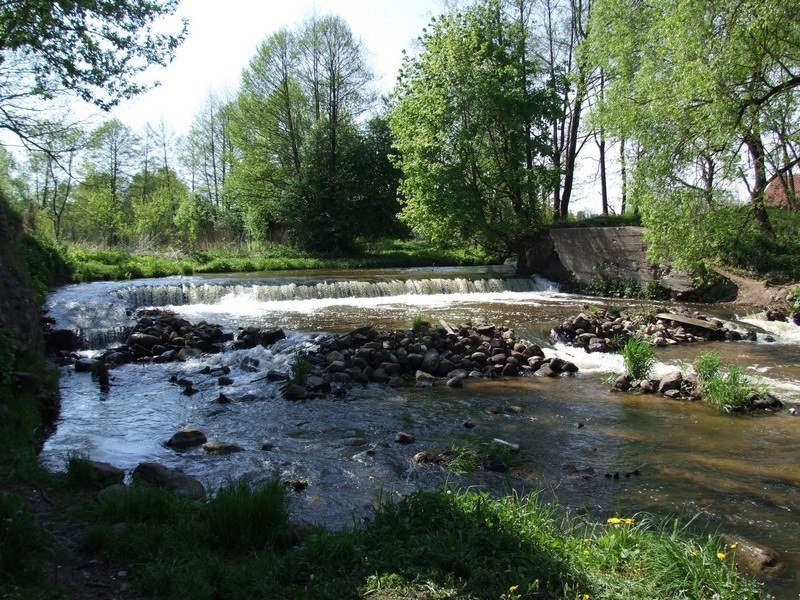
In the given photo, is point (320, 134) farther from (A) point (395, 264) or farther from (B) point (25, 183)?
(B) point (25, 183)

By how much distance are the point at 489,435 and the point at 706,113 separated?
1069 centimetres

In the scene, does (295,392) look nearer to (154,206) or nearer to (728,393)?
(728,393)

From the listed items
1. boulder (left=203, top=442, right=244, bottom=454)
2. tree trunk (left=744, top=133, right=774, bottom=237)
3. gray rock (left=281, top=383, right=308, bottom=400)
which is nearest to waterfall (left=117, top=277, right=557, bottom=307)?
tree trunk (left=744, top=133, right=774, bottom=237)

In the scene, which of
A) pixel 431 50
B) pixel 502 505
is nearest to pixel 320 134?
pixel 431 50

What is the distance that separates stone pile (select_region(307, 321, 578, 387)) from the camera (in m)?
9.63

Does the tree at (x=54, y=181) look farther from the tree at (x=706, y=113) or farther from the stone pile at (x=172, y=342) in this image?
the tree at (x=706, y=113)

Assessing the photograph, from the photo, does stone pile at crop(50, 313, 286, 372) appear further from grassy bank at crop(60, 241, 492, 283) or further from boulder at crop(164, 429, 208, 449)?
grassy bank at crop(60, 241, 492, 283)

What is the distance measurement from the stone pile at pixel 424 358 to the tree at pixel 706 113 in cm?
719

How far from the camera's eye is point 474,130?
865 inches

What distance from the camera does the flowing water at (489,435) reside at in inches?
196

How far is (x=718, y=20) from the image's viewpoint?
12594 millimetres

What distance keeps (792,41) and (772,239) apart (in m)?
7.48

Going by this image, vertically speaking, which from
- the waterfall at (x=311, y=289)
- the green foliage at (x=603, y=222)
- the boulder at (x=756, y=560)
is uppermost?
the green foliage at (x=603, y=222)

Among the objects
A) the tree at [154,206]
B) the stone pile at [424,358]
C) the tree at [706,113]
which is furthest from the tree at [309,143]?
the stone pile at [424,358]
